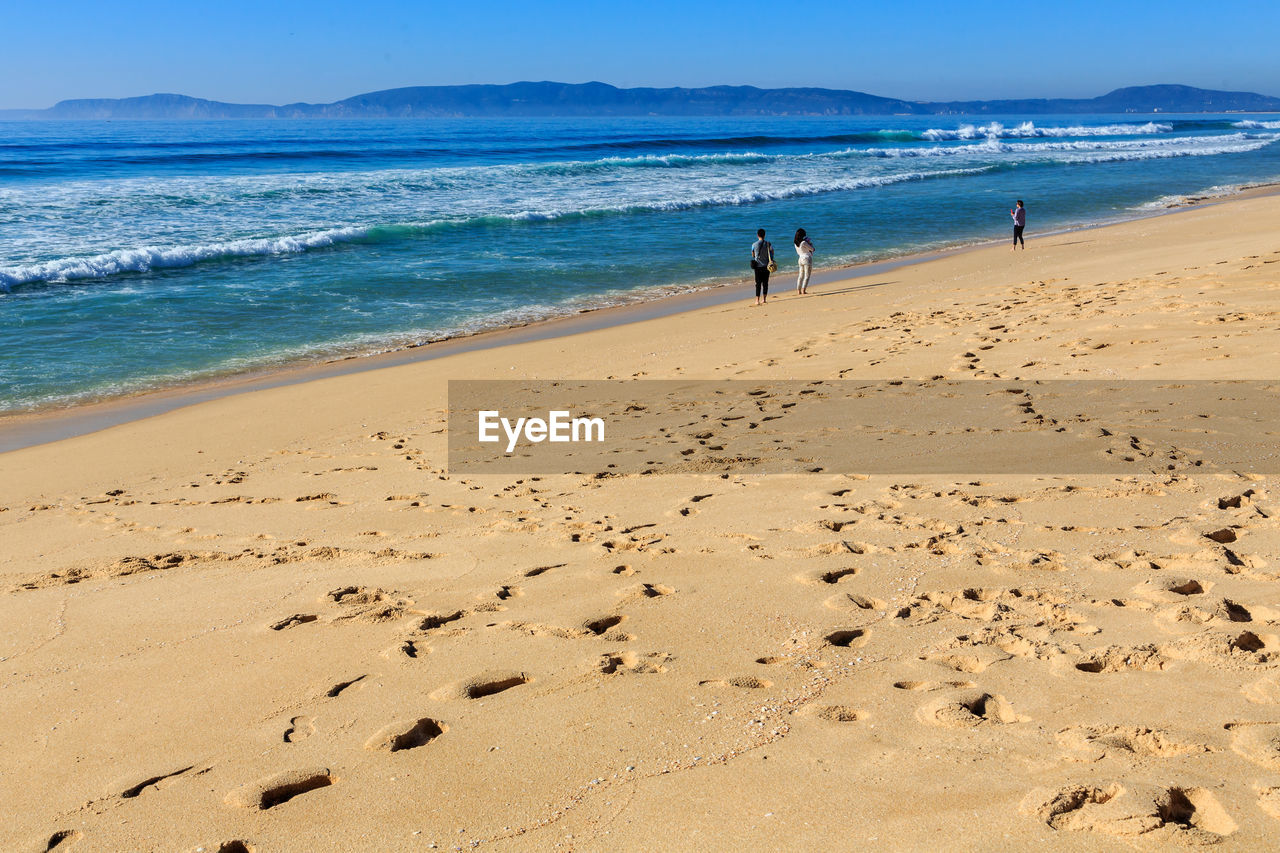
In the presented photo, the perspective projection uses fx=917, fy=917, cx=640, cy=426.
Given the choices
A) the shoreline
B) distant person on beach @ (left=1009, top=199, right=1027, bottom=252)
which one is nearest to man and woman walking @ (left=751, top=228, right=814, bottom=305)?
the shoreline

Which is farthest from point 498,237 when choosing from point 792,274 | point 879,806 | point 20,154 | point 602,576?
point 20,154

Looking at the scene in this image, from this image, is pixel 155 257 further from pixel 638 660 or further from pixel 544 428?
pixel 638 660

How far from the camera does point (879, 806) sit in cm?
277

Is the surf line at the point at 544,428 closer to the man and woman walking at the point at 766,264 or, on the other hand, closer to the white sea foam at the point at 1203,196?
the man and woman walking at the point at 766,264

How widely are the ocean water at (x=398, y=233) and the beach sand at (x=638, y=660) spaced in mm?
6356

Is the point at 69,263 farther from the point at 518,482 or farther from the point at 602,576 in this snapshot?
the point at 602,576

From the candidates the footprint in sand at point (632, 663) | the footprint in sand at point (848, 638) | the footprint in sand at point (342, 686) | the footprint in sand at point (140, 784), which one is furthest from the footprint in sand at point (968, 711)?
the footprint in sand at point (140, 784)

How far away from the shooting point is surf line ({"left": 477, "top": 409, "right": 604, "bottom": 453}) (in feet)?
25.9

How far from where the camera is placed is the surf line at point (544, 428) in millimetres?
7895

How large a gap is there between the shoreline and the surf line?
3768 mm

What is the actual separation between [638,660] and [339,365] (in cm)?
917

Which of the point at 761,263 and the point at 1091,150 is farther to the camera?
the point at 1091,150
